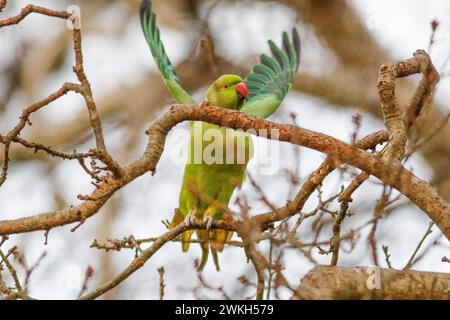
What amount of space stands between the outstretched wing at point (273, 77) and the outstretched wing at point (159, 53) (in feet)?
1.82

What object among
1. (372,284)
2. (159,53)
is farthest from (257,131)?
(159,53)

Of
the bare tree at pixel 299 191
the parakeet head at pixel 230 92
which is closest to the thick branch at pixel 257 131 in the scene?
the bare tree at pixel 299 191

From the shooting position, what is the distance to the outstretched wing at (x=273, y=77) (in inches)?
229

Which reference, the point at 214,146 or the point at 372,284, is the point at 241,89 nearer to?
the point at 214,146

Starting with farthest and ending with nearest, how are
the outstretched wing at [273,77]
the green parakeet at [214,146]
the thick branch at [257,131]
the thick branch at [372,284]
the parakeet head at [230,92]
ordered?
the outstretched wing at [273,77]
the parakeet head at [230,92]
the green parakeet at [214,146]
the thick branch at [257,131]
the thick branch at [372,284]

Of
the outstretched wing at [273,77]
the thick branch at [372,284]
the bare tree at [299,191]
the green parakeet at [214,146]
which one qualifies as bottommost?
the thick branch at [372,284]

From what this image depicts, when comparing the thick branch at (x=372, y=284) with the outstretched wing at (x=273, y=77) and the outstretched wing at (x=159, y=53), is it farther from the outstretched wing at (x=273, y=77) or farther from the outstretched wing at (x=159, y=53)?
the outstretched wing at (x=273, y=77)

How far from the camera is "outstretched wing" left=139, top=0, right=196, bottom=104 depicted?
5.34 meters

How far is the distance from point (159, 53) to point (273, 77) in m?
1.18

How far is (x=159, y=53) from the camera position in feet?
18.9

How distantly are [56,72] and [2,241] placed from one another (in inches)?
276

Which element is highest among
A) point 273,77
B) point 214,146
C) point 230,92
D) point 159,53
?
point 273,77

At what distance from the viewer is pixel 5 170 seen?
9.65ft
